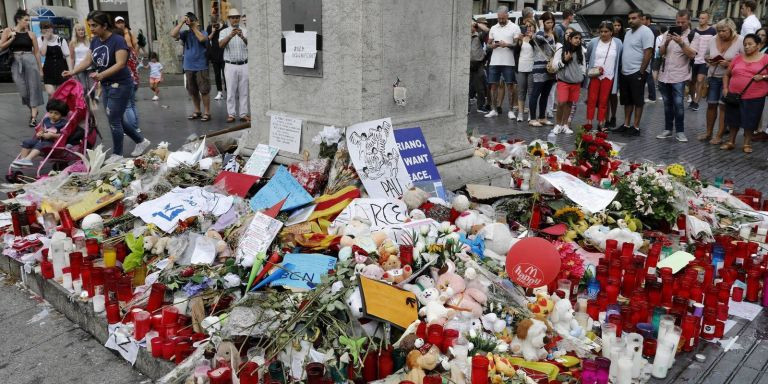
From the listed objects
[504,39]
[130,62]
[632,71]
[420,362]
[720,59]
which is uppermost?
[504,39]

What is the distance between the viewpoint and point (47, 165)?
23.1ft

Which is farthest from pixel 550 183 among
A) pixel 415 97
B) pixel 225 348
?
pixel 225 348

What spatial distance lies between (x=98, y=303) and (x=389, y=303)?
1631 millimetres

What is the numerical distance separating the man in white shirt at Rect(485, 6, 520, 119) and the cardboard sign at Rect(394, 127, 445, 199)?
20.3 feet

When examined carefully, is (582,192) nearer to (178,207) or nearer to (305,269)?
(305,269)

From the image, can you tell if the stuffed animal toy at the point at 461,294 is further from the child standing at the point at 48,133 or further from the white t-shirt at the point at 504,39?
the white t-shirt at the point at 504,39

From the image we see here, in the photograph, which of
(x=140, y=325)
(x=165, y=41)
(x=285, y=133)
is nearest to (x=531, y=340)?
(x=140, y=325)

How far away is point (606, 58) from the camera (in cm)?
929

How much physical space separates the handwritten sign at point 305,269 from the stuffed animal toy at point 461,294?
63 cm

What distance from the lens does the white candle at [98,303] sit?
11.7 feet

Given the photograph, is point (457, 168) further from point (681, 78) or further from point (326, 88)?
point (681, 78)

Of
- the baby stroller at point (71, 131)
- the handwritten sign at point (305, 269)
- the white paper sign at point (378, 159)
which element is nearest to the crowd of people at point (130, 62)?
the baby stroller at point (71, 131)

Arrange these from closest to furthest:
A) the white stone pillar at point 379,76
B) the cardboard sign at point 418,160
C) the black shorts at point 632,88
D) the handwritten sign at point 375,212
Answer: the handwritten sign at point 375,212
the white stone pillar at point 379,76
the cardboard sign at point 418,160
the black shorts at point 632,88

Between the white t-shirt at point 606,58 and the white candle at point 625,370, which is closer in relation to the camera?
the white candle at point 625,370
